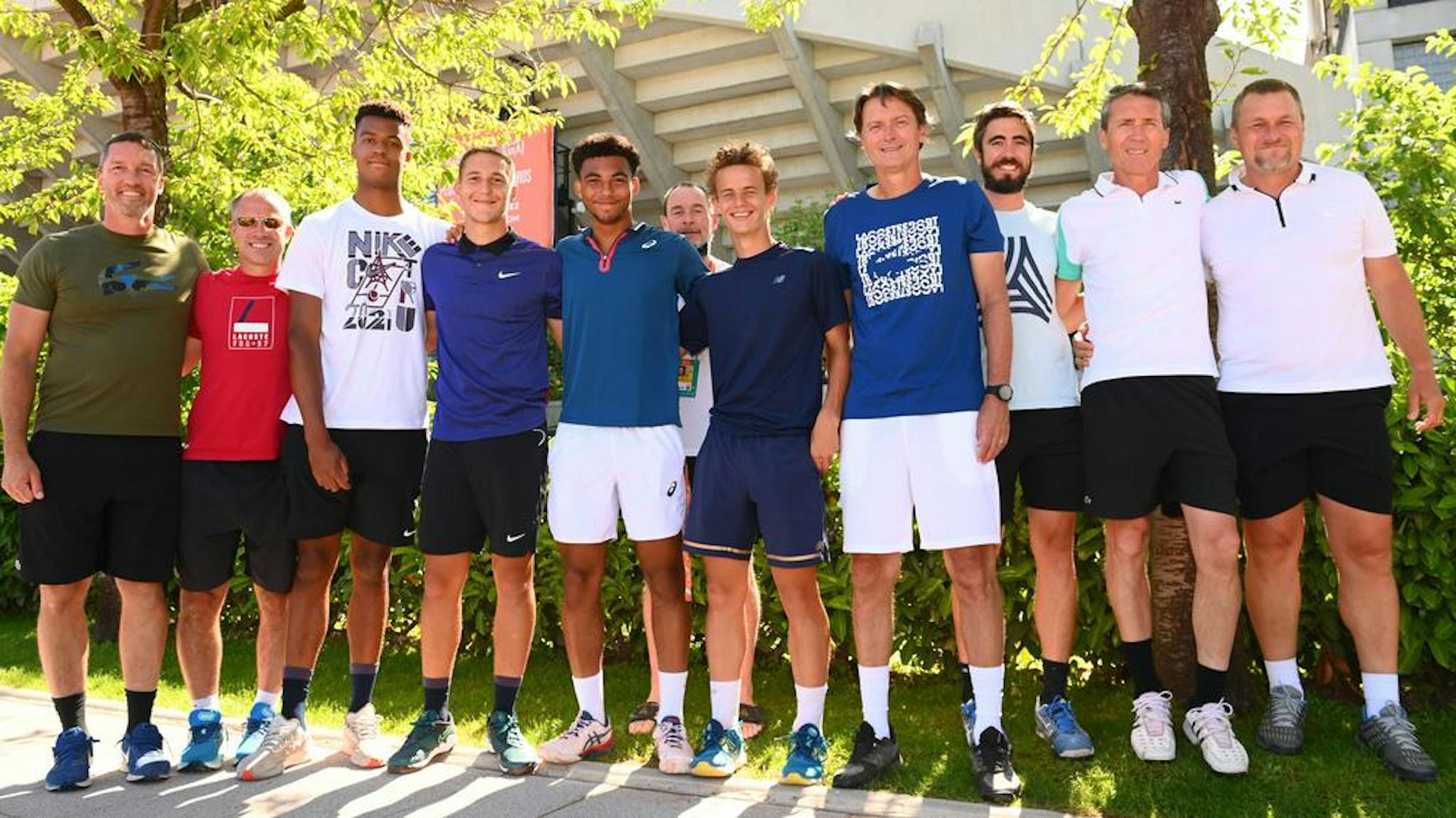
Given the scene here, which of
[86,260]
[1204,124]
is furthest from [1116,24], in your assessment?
[86,260]

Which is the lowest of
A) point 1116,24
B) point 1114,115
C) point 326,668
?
point 326,668

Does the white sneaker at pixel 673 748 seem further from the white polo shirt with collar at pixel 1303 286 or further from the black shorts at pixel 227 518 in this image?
the white polo shirt with collar at pixel 1303 286

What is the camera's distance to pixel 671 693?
4086 mm

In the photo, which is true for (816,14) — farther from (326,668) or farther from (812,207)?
(326,668)

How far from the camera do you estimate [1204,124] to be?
4.57 metres

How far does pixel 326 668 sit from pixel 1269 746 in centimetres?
499

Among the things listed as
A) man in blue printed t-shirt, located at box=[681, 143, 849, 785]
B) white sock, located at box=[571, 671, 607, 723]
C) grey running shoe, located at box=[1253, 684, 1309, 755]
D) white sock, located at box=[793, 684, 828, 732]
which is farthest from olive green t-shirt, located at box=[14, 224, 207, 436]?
grey running shoe, located at box=[1253, 684, 1309, 755]

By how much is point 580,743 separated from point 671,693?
15.0 inches

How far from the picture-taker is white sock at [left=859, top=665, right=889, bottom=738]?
149 inches

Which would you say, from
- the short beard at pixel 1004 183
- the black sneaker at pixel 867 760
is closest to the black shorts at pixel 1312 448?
the short beard at pixel 1004 183

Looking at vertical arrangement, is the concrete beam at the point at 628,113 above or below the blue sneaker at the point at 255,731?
above

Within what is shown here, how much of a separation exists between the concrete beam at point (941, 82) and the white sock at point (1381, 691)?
15.0m

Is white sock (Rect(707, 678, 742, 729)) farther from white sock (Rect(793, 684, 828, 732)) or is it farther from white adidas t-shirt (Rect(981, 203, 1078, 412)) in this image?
white adidas t-shirt (Rect(981, 203, 1078, 412))

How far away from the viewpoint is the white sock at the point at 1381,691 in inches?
149
